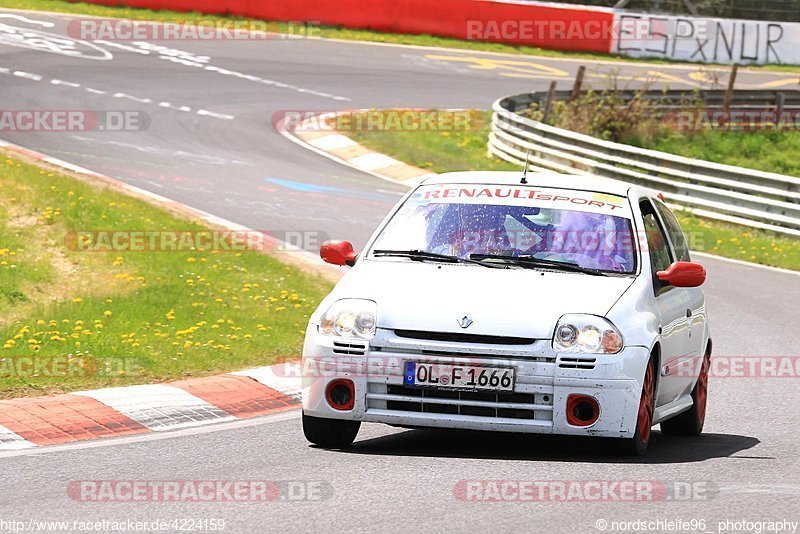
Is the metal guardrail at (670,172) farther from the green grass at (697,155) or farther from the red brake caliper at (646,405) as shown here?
the red brake caliper at (646,405)

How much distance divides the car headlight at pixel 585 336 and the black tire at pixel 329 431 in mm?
1272

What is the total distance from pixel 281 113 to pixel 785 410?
64.3 ft

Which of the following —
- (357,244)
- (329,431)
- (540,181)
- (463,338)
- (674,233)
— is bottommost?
(357,244)

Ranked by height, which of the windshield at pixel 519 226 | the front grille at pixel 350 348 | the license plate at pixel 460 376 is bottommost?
the license plate at pixel 460 376

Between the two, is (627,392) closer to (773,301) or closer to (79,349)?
(79,349)

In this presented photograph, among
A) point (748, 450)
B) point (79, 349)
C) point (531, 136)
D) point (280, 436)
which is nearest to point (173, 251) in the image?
point (79, 349)

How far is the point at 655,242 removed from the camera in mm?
9312

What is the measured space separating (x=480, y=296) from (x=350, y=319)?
70 cm

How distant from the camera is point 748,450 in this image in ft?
29.5

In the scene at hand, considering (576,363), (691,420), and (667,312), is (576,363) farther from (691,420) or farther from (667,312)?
(691,420)

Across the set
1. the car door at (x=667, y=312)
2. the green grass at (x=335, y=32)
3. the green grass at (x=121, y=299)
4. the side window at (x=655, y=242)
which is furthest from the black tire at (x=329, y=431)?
the green grass at (x=335, y=32)

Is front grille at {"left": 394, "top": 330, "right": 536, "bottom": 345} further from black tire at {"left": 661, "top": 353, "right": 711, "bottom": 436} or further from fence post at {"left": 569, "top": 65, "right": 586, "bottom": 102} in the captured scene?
fence post at {"left": 569, "top": 65, "right": 586, "bottom": 102}

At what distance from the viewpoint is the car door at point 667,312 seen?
28.8ft

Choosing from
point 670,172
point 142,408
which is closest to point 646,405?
point 142,408
